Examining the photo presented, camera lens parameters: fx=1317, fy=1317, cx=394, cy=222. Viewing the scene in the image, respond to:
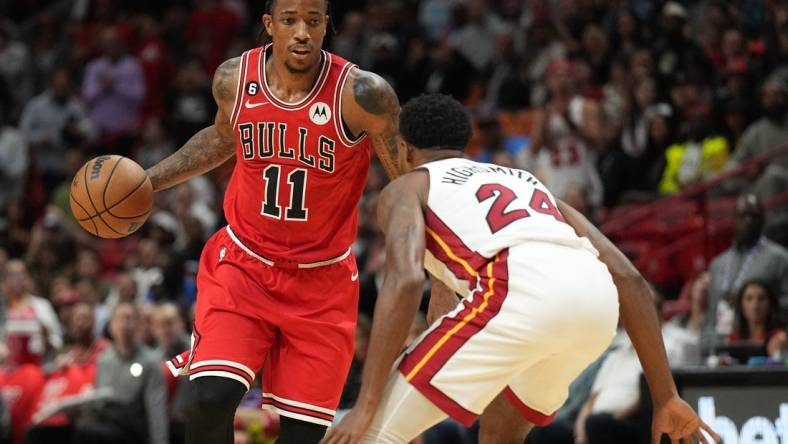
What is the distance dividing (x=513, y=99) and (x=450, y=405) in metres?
9.70

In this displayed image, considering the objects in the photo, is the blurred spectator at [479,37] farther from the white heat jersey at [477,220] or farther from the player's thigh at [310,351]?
the white heat jersey at [477,220]

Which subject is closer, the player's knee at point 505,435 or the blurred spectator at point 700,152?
the player's knee at point 505,435

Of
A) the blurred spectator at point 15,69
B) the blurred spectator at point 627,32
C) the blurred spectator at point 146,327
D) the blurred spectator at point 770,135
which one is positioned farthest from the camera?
the blurred spectator at point 15,69

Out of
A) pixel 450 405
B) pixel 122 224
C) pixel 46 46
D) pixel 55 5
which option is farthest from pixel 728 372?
pixel 55 5

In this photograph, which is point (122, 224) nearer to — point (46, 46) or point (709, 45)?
point (709, 45)

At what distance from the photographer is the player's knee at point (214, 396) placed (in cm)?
521

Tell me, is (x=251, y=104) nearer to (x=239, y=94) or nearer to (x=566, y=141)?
(x=239, y=94)

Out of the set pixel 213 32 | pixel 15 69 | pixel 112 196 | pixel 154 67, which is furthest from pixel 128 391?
pixel 15 69

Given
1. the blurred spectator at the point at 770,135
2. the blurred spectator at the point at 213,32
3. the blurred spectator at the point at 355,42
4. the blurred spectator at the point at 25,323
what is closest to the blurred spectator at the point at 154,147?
the blurred spectator at the point at 213,32

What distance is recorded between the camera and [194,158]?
19.7 feet

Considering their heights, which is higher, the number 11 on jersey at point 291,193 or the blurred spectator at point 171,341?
the number 11 on jersey at point 291,193

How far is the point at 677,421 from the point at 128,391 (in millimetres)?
6099

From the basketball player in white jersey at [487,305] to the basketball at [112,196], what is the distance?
5.02 feet

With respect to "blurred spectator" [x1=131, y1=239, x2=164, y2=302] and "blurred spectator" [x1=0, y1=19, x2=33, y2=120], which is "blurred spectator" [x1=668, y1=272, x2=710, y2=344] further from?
"blurred spectator" [x1=0, y1=19, x2=33, y2=120]
